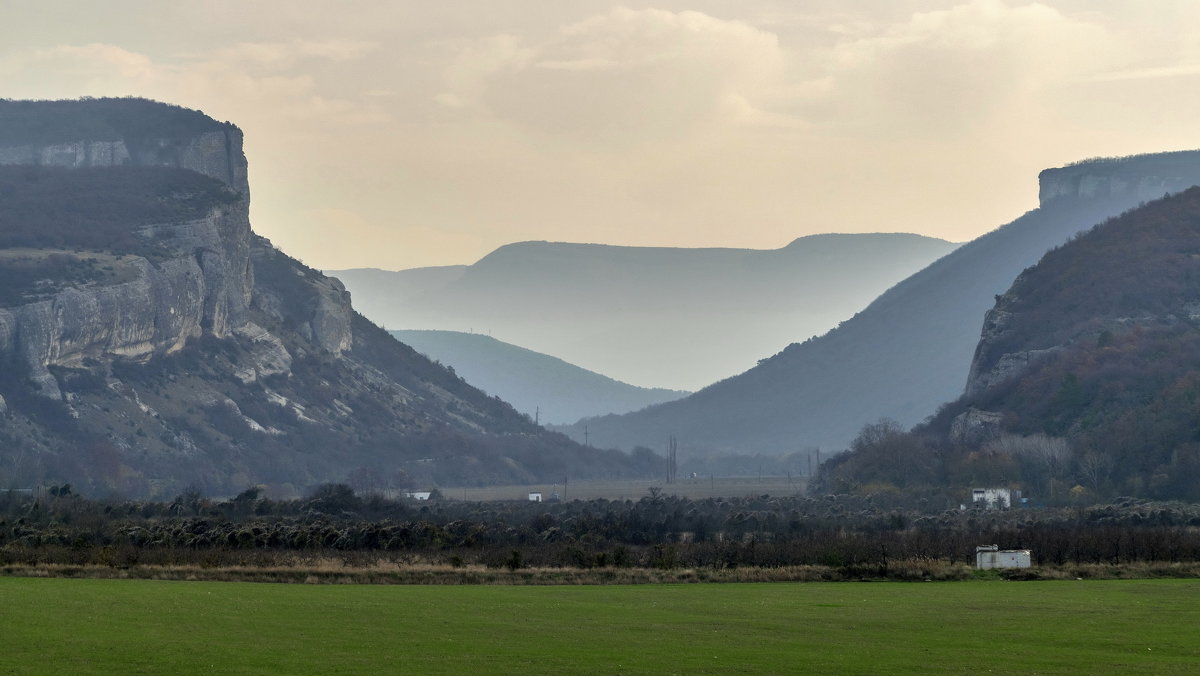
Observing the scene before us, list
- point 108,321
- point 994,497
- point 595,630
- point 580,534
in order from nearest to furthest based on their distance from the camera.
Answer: point 595,630 → point 580,534 → point 994,497 → point 108,321

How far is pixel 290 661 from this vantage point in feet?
103

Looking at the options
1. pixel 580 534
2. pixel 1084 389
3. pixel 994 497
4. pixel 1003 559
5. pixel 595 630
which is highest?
pixel 1084 389

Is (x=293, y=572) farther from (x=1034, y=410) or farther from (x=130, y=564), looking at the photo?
(x=1034, y=410)

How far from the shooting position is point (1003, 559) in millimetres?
60156

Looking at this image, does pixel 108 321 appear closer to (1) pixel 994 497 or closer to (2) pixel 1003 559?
(1) pixel 994 497

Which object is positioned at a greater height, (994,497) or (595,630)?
(994,497)

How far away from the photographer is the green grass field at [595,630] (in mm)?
31219

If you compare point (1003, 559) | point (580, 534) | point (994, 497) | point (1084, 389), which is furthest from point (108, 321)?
point (1003, 559)

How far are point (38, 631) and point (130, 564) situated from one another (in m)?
27.4

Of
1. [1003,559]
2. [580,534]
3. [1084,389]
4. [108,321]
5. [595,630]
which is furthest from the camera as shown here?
[108,321]

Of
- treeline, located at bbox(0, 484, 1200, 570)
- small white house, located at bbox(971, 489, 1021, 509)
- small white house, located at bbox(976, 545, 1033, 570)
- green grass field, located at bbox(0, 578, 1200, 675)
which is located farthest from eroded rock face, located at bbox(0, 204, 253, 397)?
small white house, located at bbox(976, 545, 1033, 570)

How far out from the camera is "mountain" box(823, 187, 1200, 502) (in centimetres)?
13038

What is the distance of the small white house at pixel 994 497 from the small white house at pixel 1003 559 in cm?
6024

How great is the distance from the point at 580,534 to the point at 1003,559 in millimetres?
35193
